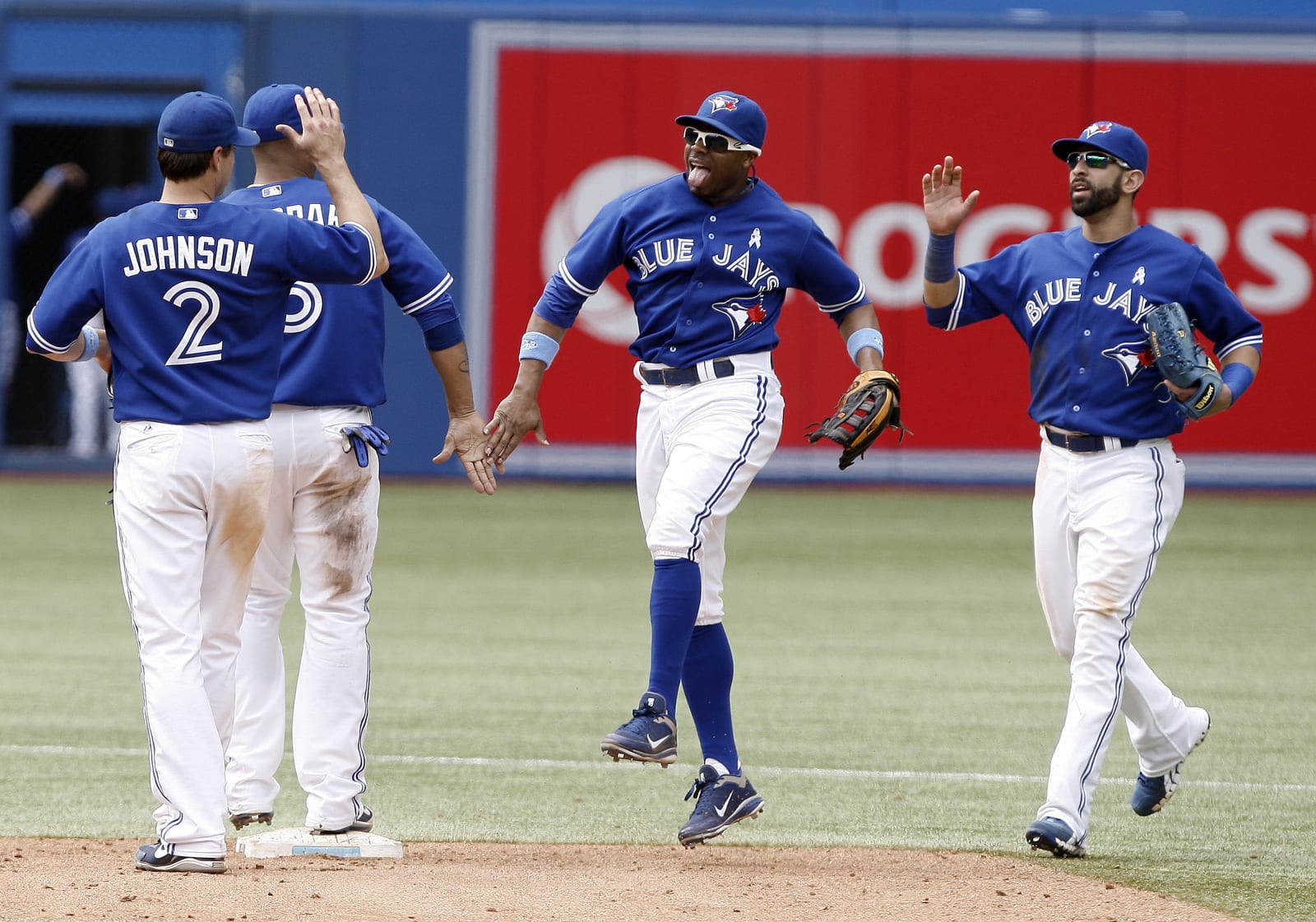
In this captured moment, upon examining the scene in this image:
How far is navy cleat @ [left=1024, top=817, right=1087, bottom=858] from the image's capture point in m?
5.75

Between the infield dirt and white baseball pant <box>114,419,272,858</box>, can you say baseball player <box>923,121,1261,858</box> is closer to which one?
the infield dirt

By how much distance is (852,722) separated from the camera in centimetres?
846

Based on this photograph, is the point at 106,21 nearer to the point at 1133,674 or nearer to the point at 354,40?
the point at 354,40

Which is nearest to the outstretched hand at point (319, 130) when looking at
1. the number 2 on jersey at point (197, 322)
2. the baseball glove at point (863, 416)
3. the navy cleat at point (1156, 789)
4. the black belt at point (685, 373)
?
the number 2 on jersey at point (197, 322)

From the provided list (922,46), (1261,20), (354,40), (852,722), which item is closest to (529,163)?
(354,40)

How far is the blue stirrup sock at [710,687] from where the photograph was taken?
6.08 meters

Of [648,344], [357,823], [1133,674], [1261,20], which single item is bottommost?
[357,823]

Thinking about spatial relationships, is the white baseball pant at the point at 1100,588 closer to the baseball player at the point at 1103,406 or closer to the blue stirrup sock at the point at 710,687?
the baseball player at the point at 1103,406

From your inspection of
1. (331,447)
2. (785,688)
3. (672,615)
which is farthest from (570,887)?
(785,688)

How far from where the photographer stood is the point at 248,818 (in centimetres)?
603

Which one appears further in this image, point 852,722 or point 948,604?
point 948,604

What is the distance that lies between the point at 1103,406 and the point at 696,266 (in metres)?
1.38

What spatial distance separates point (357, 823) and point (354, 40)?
1463 centimetres

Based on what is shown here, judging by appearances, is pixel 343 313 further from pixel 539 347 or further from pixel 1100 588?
pixel 1100 588
